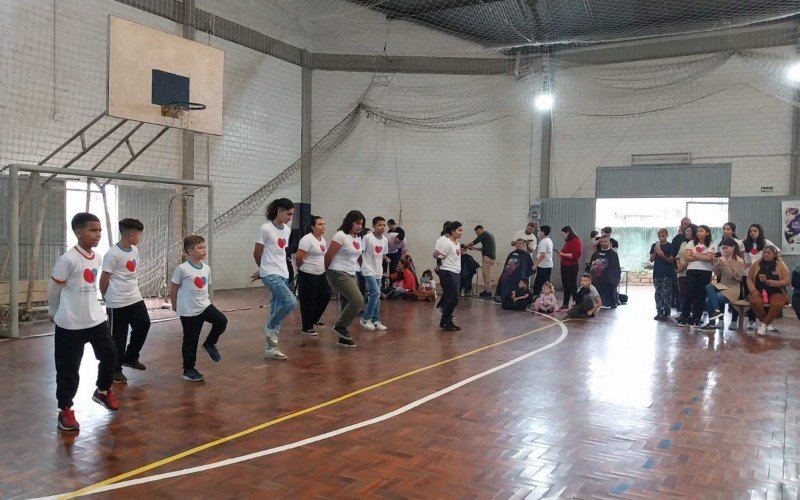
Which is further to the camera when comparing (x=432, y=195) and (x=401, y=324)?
(x=432, y=195)

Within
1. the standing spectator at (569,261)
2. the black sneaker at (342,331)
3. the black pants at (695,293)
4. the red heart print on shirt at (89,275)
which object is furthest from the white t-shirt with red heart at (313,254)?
the standing spectator at (569,261)

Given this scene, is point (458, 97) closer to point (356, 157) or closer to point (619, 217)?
point (356, 157)

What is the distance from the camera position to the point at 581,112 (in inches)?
626

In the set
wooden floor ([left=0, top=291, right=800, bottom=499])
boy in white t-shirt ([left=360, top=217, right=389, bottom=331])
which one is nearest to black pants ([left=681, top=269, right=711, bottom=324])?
wooden floor ([left=0, top=291, right=800, bottom=499])

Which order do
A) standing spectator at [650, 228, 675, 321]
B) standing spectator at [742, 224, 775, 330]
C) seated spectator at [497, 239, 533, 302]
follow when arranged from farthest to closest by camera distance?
seated spectator at [497, 239, 533, 302]
standing spectator at [650, 228, 675, 321]
standing spectator at [742, 224, 775, 330]

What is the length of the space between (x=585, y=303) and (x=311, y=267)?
5060mm

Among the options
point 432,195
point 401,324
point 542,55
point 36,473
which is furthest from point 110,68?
point 542,55

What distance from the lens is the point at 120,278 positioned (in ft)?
18.7

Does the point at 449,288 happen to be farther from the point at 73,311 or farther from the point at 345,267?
the point at 73,311

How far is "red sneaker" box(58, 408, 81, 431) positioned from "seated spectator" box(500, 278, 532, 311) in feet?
27.1

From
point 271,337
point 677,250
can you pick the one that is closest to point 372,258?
point 271,337

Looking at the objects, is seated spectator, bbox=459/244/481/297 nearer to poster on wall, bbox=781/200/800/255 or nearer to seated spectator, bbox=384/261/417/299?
seated spectator, bbox=384/261/417/299

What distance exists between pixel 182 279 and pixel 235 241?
9.22m

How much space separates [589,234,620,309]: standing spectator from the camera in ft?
39.8
